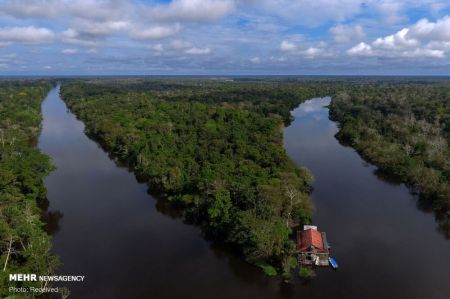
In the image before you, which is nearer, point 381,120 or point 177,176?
point 177,176

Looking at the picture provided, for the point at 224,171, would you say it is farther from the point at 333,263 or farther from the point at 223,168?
the point at 333,263

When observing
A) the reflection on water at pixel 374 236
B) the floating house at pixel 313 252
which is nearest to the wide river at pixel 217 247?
the reflection on water at pixel 374 236

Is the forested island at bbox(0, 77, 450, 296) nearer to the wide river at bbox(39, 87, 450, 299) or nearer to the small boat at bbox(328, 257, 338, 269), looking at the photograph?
the wide river at bbox(39, 87, 450, 299)

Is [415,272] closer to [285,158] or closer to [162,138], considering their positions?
[285,158]

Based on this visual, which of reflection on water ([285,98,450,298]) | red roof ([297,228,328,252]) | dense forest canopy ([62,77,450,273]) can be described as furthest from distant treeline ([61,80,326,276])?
reflection on water ([285,98,450,298])

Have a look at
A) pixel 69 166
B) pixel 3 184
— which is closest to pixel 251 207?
pixel 3 184

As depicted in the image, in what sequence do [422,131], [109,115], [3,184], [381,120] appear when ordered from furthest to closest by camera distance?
[109,115] < [381,120] < [422,131] < [3,184]
